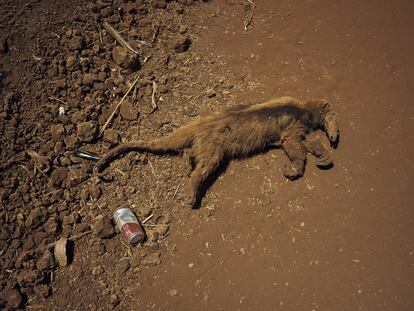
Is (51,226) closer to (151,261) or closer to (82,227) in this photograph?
(82,227)

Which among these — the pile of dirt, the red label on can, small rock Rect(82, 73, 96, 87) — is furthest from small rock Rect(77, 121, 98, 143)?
the red label on can

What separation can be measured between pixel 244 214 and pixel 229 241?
15.2 inches

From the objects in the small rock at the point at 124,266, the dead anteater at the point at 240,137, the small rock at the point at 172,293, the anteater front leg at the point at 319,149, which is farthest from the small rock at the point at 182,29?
the small rock at the point at 172,293

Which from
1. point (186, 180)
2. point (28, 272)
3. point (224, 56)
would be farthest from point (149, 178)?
point (224, 56)

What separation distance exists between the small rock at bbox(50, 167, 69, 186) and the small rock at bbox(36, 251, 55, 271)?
0.86 metres

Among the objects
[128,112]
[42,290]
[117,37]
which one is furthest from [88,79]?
[42,290]

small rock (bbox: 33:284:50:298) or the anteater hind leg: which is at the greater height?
the anteater hind leg

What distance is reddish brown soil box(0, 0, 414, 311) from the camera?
462cm

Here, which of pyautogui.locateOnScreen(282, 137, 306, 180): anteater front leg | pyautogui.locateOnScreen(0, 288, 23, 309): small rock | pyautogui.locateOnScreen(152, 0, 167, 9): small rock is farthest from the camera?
pyautogui.locateOnScreen(152, 0, 167, 9): small rock

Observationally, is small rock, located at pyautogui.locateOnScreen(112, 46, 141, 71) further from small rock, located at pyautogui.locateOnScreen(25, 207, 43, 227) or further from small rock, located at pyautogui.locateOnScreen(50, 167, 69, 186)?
small rock, located at pyautogui.locateOnScreen(25, 207, 43, 227)

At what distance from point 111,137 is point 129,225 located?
1227mm

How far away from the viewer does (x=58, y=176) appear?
4.98 metres

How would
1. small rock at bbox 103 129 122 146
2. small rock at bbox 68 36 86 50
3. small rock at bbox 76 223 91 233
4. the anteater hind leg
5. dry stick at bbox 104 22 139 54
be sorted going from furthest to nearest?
dry stick at bbox 104 22 139 54 → small rock at bbox 68 36 86 50 → small rock at bbox 103 129 122 146 → the anteater hind leg → small rock at bbox 76 223 91 233

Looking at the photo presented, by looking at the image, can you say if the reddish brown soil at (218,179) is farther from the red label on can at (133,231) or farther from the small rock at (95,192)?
the red label on can at (133,231)
